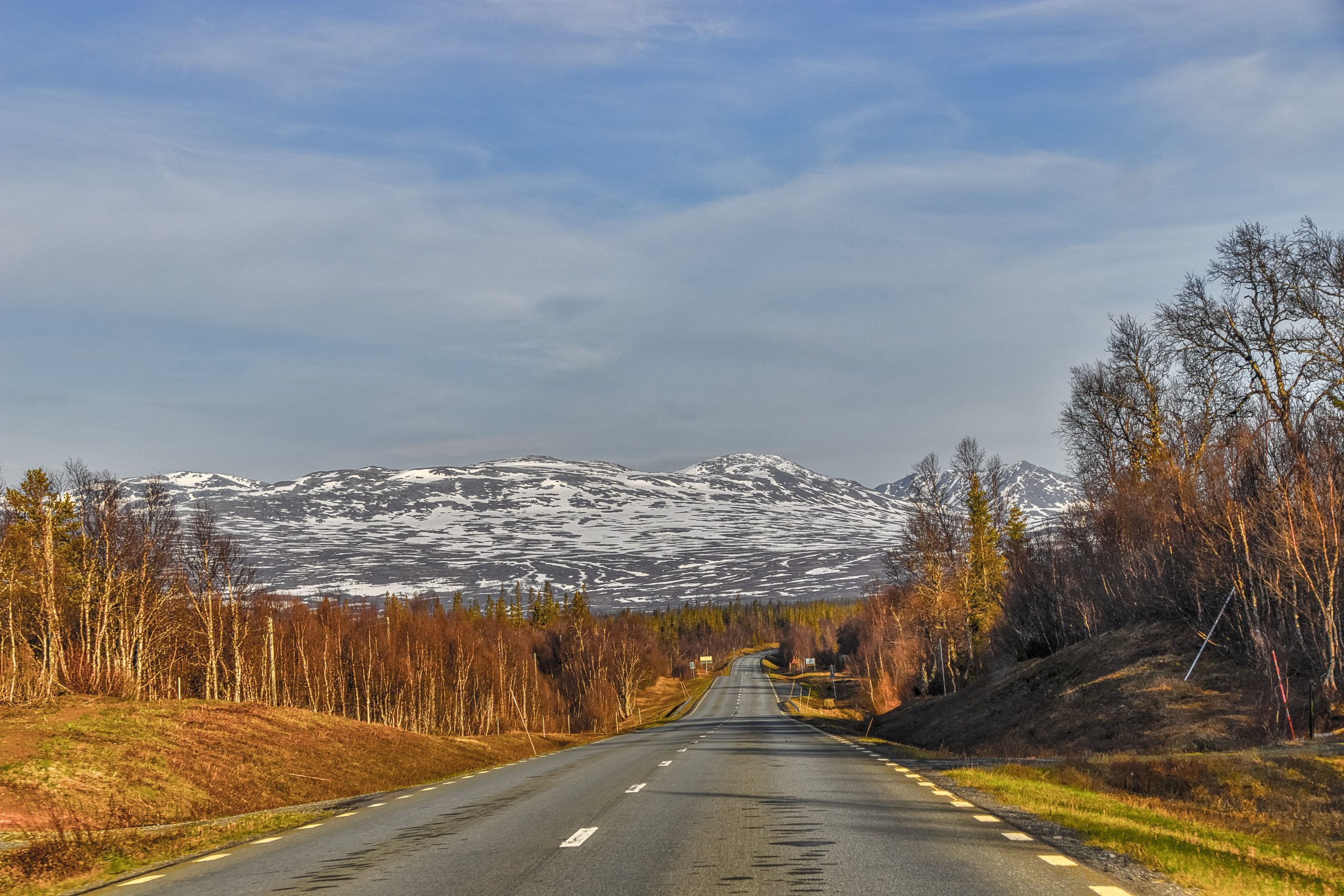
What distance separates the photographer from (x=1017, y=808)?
14375 mm

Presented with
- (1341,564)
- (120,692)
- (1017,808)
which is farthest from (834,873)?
(120,692)

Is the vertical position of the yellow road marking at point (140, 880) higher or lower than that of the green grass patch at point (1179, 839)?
higher

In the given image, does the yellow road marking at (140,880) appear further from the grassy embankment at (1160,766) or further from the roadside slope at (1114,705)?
the roadside slope at (1114,705)

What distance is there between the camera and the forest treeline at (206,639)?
44281mm

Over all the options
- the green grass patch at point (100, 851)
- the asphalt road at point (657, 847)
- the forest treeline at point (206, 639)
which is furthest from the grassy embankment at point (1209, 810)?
the forest treeline at point (206, 639)

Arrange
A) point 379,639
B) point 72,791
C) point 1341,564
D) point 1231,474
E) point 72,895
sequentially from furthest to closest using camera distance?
point 379,639 → point 1231,474 → point 1341,564 → point 72,791 → point 72,895

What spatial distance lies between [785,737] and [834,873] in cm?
3549

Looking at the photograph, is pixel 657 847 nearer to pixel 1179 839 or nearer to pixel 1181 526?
pixel 1179 839

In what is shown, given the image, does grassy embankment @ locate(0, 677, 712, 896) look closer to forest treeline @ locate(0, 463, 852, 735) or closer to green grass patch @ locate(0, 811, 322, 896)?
green grass patch @ locate(0, 811, 322, 896)

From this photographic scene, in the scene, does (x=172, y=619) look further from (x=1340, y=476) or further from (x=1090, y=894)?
(x=1090, y=894)

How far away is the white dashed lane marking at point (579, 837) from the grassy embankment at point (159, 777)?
486 centimetres

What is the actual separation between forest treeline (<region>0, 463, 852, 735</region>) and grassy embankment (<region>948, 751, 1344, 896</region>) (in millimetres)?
25313

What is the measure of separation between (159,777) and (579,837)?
40.5 ft

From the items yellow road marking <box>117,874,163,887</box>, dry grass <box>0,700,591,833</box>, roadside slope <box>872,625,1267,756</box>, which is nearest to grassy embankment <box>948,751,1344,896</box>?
roadside slope <box>872,625,1267,756</box>
